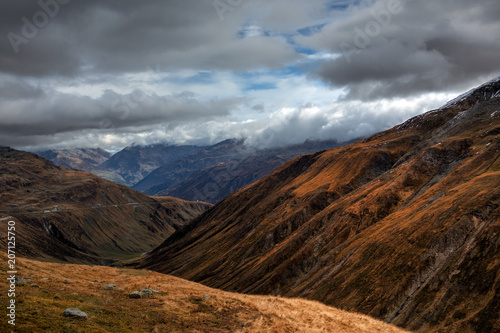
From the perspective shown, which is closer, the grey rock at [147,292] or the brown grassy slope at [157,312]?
the brown grassy slope at [157,312]

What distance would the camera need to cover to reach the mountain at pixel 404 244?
73875 millimetres

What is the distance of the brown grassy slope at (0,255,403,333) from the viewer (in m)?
23.2

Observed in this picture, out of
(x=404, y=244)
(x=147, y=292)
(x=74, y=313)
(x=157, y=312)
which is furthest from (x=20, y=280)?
(x=404, y=244)

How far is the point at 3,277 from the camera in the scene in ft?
101

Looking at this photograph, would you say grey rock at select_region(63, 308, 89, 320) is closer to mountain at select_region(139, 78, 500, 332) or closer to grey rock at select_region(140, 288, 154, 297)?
grey rock at select_region(140, 288, 154, 297)

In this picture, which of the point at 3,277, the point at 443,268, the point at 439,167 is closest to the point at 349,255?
the point at 443,268

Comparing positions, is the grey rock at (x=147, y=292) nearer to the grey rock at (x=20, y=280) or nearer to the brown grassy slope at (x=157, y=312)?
the brown grassy slope at (x=157, y=312)

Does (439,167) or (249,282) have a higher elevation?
(439,167)

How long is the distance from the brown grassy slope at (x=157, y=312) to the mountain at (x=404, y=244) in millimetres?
46119

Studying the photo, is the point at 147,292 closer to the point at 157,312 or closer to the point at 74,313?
the point at 157,312

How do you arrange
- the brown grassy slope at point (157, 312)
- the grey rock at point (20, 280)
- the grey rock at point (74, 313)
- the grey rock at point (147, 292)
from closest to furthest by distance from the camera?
the brown grassy slope at point (157, 312) < the grey rock at point (74, 313) < the grey rock at point (20, 280) < the grey rock at point (147, 292)

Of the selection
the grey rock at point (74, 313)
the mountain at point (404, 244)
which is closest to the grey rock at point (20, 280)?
the grey rock at point (74, 313)

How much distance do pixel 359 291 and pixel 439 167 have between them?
285 ft

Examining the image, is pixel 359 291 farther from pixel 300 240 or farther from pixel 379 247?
pixel 300 240
